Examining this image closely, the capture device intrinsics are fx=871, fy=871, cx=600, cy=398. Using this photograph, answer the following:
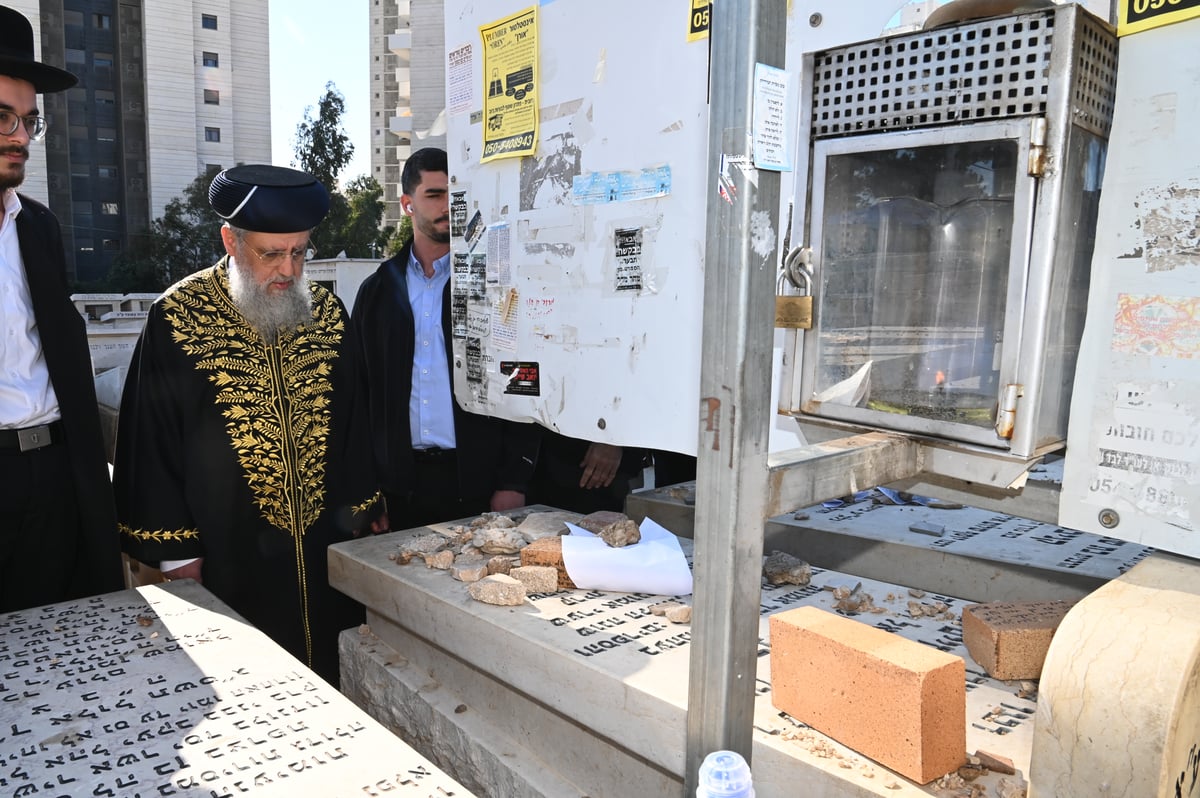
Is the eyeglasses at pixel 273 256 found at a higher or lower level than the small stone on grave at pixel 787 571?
higher

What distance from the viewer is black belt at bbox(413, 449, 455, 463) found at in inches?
143

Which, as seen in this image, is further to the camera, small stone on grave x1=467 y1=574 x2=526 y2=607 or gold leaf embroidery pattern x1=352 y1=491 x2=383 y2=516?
gold leaf embroidery pattern x1=352 y1=491 x2=383 y2=516

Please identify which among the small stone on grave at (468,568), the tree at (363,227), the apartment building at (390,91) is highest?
the apartment building at (390,91)

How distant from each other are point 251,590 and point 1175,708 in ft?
9.04

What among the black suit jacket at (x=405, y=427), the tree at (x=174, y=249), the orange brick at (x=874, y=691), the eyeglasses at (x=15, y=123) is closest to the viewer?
the orange brick at (x=874, y=691)

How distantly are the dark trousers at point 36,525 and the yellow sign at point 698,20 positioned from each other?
2.32m

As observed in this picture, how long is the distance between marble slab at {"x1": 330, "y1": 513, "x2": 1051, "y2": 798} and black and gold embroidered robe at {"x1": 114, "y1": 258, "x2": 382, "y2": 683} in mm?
681

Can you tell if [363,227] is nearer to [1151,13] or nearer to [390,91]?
[390,91]

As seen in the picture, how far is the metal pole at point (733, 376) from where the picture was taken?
1149 millimetres

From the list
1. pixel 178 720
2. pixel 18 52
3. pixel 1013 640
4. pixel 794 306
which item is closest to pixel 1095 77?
pixel 794 306

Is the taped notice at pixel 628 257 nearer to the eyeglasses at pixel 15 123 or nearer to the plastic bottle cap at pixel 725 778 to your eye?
the plastic bottle cap at pixel 725 778

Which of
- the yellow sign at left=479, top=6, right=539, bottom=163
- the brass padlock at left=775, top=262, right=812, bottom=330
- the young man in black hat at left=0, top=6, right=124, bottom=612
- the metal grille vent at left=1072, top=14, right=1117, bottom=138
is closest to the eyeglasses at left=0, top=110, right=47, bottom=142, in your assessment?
the young man in black hat at left=0, top=6, right=124, bottom=612

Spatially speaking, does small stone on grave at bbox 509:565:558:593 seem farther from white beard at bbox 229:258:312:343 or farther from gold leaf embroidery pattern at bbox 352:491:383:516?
white beard at bbox 229:258:312:343

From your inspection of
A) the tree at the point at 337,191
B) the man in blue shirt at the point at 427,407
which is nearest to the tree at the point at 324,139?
the tree at the point at 337,191
